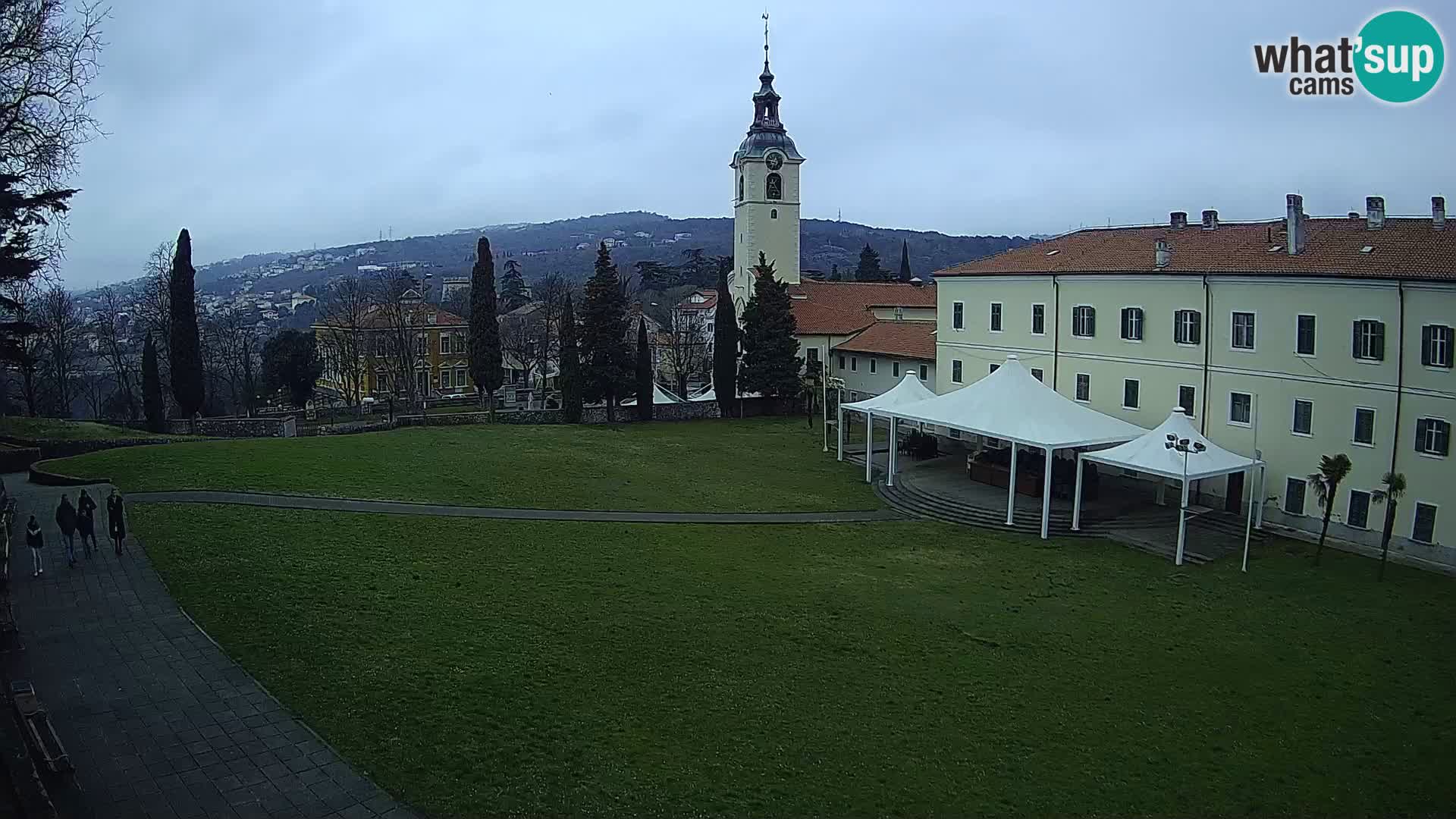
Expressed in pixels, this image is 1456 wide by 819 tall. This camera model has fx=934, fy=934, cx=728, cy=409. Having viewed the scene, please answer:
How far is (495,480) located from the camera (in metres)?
25.2

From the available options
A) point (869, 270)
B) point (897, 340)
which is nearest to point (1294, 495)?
point (897, 340)

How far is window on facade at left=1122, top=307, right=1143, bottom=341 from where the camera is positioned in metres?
26.3

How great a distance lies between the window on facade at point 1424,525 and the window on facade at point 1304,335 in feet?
13.5

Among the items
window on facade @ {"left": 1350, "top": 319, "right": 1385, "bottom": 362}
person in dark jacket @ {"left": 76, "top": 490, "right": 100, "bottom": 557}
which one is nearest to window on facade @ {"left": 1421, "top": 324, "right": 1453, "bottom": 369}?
window on facade @ {"left": 1350, "top": 319, "right": 1385, "bottom": 362}

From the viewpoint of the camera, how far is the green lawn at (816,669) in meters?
10.5

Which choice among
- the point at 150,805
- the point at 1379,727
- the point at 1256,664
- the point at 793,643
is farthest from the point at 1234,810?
the point at 150,805

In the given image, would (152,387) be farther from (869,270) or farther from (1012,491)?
(869,270)

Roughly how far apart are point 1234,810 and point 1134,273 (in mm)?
18671

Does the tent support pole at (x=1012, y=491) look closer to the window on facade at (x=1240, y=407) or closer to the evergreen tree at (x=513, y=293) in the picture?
the window on facade at (x=1240, y=407)

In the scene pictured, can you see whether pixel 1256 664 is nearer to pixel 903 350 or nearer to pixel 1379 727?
pixel 1379 727

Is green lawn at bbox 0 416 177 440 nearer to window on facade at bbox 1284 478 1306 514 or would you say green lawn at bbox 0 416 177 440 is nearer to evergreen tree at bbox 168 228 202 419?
evergreen tree at bbox 168 228 202 419

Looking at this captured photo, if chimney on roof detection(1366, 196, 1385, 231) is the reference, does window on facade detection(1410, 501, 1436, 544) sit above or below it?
below

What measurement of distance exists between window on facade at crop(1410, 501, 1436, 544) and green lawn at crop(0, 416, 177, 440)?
34965 mm

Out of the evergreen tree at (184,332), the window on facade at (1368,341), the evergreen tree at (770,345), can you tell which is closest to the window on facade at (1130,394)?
the window on facade at (1368,341)
